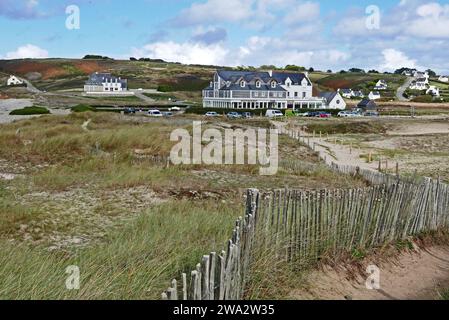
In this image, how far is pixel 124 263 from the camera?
5.77 meters

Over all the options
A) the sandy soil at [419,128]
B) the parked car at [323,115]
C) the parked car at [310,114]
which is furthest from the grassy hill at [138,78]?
the sandy soil at [419,128]

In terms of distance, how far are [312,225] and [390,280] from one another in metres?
1.54

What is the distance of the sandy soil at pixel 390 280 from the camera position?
21.7ft

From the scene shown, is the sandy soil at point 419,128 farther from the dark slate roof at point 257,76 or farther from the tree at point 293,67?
the tree at point 293,67

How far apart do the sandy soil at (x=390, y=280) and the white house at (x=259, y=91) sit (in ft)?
234

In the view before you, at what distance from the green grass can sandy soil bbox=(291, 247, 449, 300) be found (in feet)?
4.81

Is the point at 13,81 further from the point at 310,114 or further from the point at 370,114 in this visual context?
the point at 370,114

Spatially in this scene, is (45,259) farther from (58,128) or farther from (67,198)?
(58,128)

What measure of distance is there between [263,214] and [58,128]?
22.1 m

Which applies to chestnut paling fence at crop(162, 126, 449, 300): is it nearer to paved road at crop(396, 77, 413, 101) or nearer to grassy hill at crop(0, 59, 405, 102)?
grassy hill at crop(0, 59, 405, 102)

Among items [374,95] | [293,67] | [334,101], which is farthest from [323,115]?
[293,67]

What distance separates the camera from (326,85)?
128250mm
